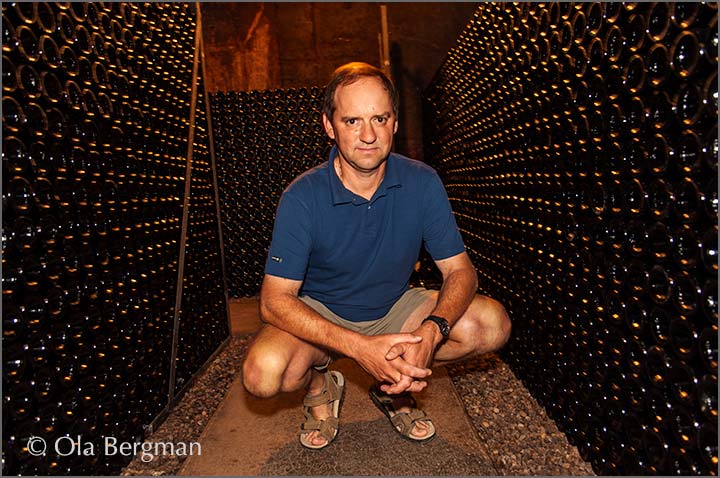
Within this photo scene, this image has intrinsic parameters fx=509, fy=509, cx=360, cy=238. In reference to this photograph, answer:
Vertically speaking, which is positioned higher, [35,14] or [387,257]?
[35,14]

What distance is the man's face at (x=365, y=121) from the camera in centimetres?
164

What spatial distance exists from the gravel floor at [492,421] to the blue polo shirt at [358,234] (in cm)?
64

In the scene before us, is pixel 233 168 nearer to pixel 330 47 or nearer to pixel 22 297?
pixel 330 47

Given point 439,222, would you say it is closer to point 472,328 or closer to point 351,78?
point 472,328

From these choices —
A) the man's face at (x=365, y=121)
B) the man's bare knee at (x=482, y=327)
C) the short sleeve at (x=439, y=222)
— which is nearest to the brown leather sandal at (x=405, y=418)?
the man's bare knee at (x=482, y=327)

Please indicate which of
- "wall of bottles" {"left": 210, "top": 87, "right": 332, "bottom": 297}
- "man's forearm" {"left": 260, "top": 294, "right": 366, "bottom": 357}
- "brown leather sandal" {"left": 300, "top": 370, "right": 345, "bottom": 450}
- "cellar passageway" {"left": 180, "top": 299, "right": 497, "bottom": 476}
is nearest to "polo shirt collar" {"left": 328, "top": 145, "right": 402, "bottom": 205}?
"man's forearm" {"left": 260, "top": 294, "right": 366, "bottom": 357}

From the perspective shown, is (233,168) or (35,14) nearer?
(35,14)

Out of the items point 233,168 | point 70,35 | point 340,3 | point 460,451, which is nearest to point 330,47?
point 340,3

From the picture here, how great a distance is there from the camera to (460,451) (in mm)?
1749

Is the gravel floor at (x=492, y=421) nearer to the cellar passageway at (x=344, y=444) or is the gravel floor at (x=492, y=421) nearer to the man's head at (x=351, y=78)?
the cellar passageway at (x=344, y=444)

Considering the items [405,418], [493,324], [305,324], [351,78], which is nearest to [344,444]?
[405,418]

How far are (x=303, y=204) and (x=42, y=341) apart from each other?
32.6 inches

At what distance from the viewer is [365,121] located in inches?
64.5

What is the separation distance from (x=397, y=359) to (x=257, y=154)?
123 inches
